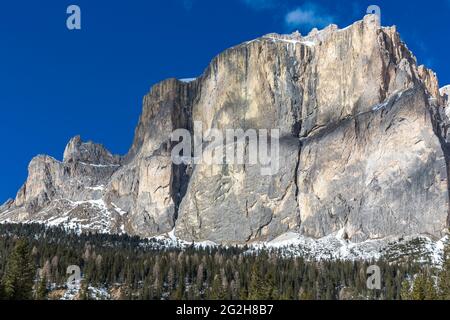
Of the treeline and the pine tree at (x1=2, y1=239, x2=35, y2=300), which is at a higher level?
the treeline

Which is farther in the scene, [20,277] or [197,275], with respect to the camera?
[197,275]

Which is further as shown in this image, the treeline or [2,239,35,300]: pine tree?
the treeline

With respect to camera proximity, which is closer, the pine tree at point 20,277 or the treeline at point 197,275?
the pine tree at point 20,277

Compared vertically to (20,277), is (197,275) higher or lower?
higher

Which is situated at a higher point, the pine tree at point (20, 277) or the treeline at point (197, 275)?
the treeline at point (197, 275)
